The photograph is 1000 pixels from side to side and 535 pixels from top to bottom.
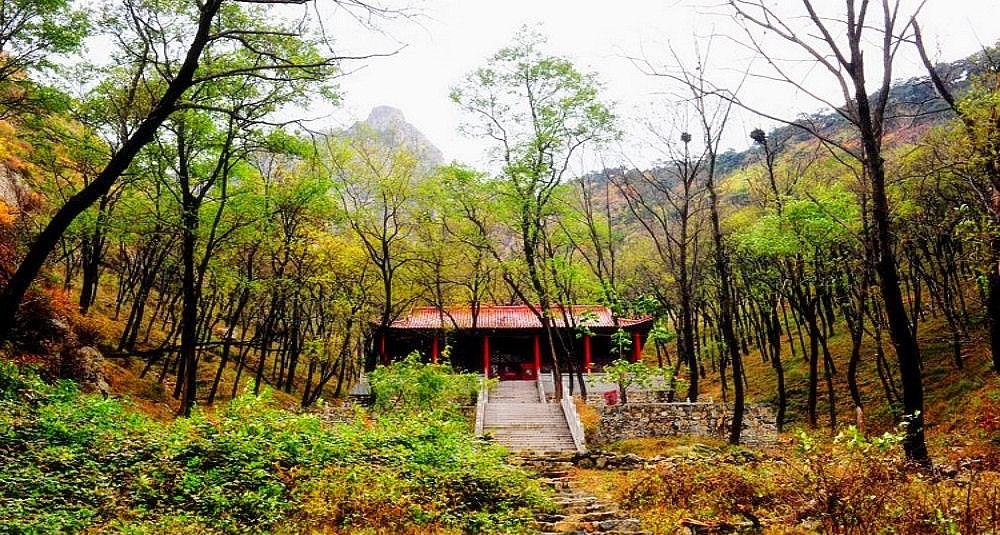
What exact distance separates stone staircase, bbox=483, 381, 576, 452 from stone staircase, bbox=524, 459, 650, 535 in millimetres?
7675

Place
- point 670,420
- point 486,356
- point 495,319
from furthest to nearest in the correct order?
point 495,319 → point 486,356 → point 670,420

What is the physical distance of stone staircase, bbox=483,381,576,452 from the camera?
18156 mm

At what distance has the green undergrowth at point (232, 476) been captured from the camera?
18.4ft

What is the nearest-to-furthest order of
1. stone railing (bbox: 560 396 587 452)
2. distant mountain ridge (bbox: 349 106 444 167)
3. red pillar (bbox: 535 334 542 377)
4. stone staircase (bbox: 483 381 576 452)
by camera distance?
1. stone railing (bbox: 560 396 587 452)
2. stone staircase (bbox: 483 381 576 452)
3. distant mountain ridge (bbox: 349 106 444 167)
4. red pillar (bbox: 535 334 542 377)

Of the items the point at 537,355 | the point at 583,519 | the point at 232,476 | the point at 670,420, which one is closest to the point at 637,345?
the point at 537,355

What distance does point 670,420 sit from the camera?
17312mm

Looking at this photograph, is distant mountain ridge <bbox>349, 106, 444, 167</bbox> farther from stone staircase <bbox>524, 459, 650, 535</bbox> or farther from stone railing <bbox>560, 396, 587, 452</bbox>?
stone staircase <bbox>524, 459, 650, 535</bbox>

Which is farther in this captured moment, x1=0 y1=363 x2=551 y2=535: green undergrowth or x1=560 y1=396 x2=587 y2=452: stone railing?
x1=560 y1=396 x2=587 y2=452: stone railing

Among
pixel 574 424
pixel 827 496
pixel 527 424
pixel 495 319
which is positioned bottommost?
pixel 527 424

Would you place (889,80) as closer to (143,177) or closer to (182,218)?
(182,218)

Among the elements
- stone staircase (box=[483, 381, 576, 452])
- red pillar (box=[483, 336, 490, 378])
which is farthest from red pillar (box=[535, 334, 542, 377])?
stone staircase (box=[483, 381, 576, 452])

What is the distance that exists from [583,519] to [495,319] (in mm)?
23754

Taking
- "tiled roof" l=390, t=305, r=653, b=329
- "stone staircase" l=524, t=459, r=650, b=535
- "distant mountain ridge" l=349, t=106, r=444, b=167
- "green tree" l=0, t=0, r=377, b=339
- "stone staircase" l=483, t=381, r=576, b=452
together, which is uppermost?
"distant mountain ridge" l=349, t=106, r=444, b=167

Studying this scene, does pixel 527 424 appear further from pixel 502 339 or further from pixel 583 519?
pixel 583 519
